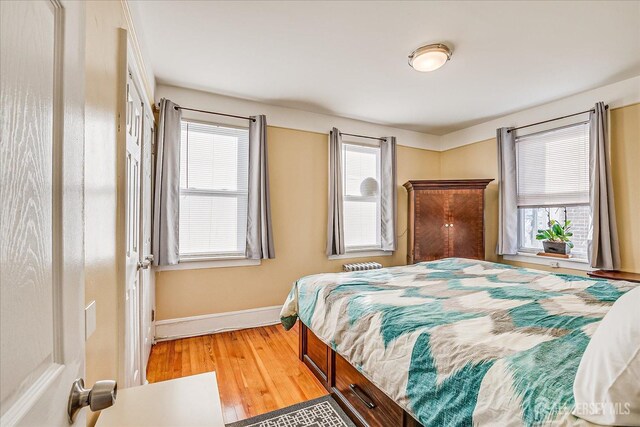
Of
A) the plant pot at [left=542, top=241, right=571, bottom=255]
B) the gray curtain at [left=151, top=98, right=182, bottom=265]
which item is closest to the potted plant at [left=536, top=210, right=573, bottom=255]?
the plant pot at [left=542, top=241, right=571, bottom=255]

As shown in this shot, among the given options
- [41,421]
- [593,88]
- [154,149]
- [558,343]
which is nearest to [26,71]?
[41,421]

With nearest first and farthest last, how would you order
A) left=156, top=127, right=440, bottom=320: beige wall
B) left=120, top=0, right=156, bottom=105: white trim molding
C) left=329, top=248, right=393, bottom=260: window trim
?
left=120, top=0, right=156, bottom=105: white trim molding, left=156, top=127, right=440, bottom=320: beige wall, left=329, top=248, right=393, bottom=260: window trim

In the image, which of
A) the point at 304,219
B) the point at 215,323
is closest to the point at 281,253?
the point at 304,219

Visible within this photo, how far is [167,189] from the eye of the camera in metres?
2.92

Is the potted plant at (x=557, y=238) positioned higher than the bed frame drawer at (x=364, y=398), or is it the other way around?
the potted plant at (x=557, y=238)

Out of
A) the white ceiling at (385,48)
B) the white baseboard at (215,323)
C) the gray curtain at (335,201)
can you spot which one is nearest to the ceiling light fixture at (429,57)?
the white ceiling at (385,48)

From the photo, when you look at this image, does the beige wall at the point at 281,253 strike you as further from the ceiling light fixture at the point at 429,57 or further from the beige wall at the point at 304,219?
the ceiling light fixture at the point at 429,57

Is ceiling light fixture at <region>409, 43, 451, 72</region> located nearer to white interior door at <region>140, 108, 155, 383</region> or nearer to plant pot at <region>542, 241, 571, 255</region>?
white interior door at <region>140, 108, 155, 383</region>

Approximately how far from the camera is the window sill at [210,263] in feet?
10.1

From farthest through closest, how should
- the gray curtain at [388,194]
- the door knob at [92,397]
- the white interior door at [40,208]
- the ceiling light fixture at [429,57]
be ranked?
the gray curtain at [388,194], the ceiling light fixture at [429,57], the door knob at [92,397], the white interior door at [40,208]

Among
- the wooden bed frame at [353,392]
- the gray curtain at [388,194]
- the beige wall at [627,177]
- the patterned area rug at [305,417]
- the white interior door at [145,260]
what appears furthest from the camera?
the gray curtain at [388,194]

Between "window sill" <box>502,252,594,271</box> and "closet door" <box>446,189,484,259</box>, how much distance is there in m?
0.45

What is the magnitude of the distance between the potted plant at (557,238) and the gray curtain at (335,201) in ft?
7.96

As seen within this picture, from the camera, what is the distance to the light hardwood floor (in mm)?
2021
